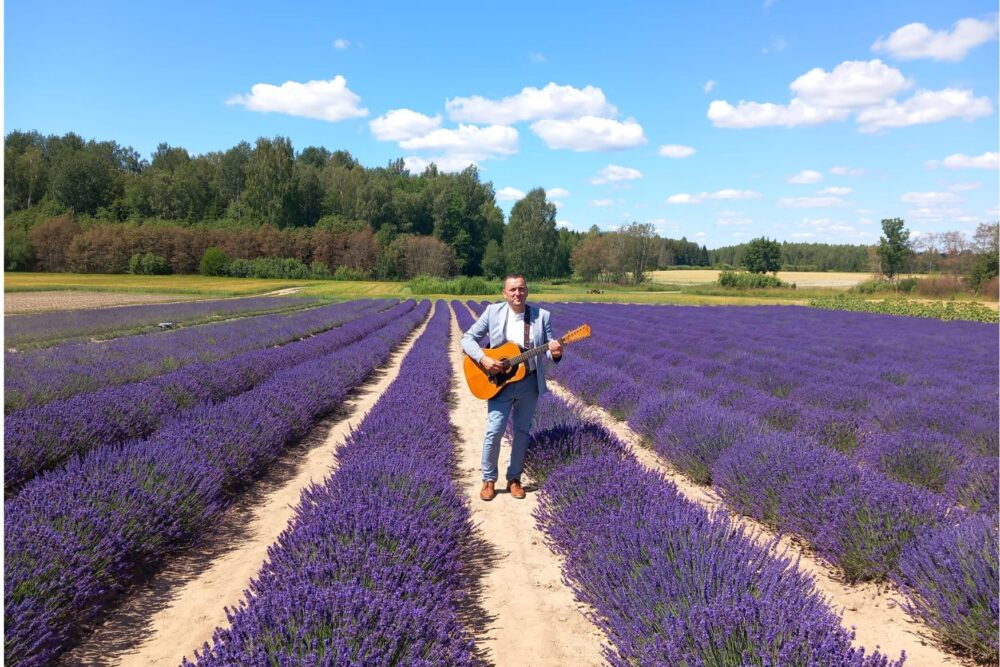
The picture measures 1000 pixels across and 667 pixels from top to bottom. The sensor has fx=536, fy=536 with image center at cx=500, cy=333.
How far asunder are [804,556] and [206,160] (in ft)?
299

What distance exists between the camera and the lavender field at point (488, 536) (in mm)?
1701

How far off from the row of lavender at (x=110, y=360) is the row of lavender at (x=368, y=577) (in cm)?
399

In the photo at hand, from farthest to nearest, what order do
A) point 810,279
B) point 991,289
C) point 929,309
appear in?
point 810,279
point 991,289
point 929,309

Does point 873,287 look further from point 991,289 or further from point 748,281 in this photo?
point 748,281

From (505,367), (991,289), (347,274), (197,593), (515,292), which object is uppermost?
(347,274)

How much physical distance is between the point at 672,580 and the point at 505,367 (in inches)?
72.7

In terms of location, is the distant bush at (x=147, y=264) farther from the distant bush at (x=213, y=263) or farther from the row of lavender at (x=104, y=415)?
the row of lavender at (x=104, y=415)

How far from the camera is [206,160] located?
78.1 meters

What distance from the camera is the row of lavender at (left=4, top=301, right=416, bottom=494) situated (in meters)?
3.76

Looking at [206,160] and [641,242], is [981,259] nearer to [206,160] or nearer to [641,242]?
[641,242]

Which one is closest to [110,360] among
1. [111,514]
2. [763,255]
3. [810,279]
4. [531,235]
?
[111,514]

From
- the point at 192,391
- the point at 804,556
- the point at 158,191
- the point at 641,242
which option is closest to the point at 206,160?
the point at 158,191

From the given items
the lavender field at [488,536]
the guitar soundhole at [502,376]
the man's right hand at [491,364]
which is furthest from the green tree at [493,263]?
the man's right hand at [491,364]

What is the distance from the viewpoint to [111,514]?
264 centimetres
